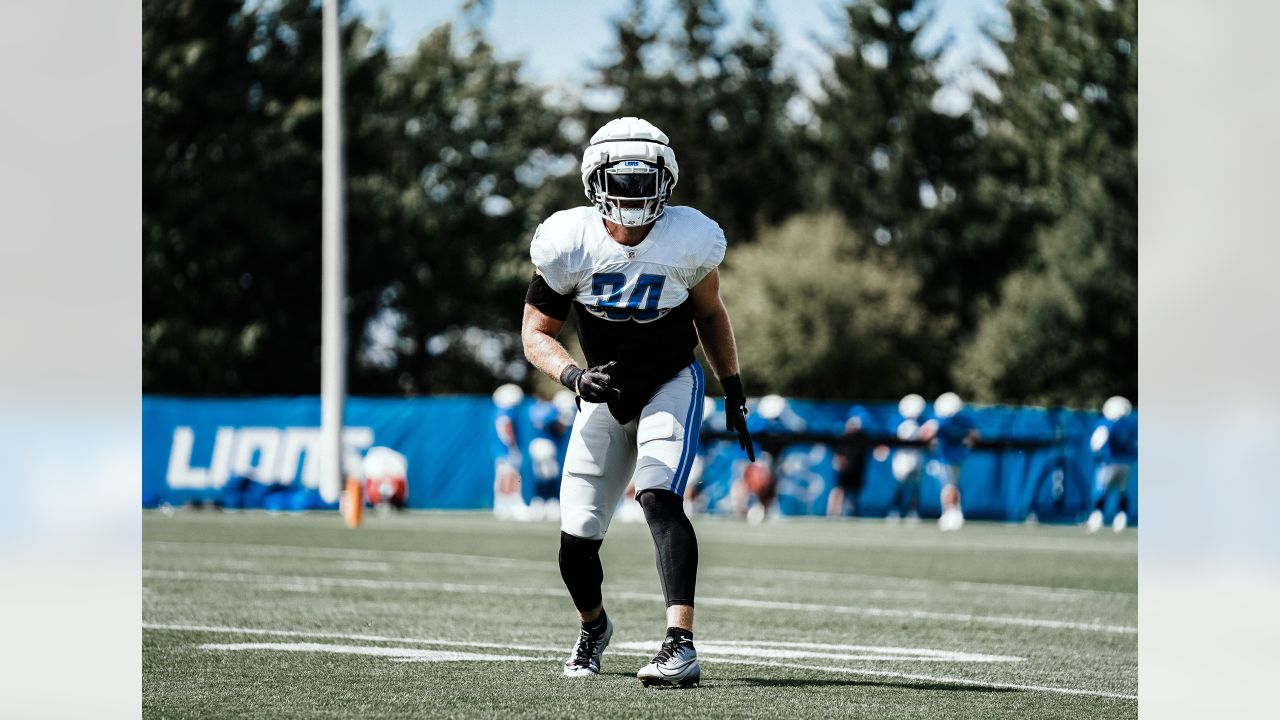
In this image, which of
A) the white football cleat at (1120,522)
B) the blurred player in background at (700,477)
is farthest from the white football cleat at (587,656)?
the blurred player in background at (700,477)

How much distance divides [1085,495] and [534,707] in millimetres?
19561

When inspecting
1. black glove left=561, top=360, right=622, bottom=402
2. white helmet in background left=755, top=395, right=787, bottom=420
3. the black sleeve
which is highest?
the black sleeve

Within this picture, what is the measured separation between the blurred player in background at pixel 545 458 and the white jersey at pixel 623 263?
1642cm

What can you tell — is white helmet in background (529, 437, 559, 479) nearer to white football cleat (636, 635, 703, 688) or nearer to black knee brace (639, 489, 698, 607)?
black knee brace (639, 489, 698, 607)

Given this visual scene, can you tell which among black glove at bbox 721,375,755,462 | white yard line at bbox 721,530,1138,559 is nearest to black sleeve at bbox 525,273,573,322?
black glove at bbox 721,375,755,462

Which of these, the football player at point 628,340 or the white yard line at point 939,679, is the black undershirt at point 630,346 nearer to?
the football player at point 628,340

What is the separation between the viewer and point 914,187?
146 ft

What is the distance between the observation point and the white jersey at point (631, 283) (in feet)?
17.3

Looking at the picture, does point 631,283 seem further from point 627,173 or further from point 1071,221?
point 1071,221

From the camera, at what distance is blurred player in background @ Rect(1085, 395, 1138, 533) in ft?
67.6

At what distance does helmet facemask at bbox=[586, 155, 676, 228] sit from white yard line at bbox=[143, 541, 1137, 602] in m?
5.03
